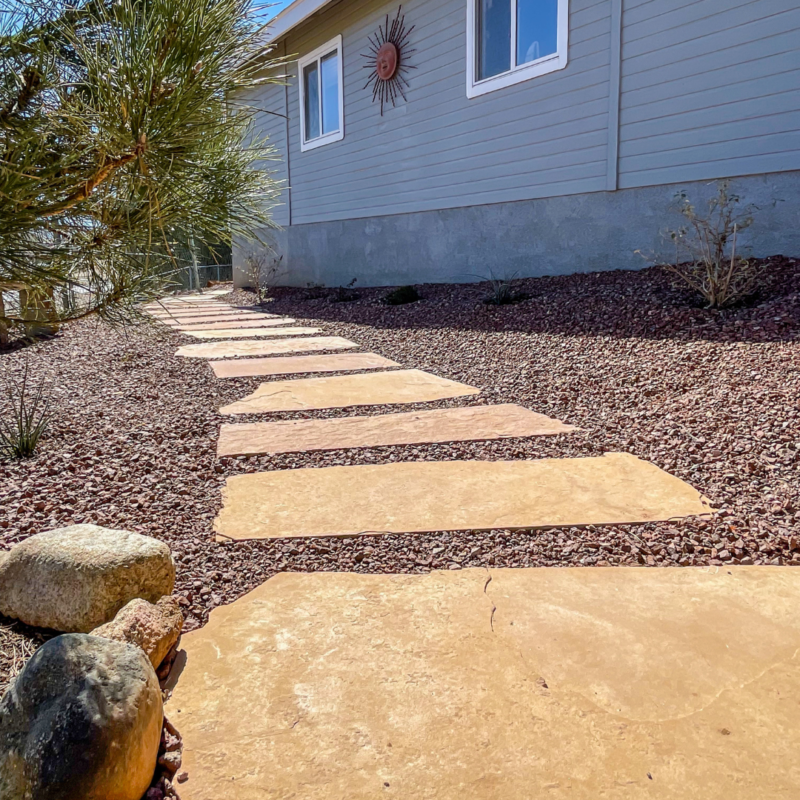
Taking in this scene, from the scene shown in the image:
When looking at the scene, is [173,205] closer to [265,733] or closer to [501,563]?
[265,733]

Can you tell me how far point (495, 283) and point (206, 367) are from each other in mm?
2702

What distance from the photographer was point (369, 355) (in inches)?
178

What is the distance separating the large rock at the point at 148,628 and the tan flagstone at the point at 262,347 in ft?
11.4

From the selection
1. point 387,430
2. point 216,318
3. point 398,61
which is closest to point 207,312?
point 216,318

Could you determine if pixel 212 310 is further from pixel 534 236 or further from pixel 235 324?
pixel 534 236

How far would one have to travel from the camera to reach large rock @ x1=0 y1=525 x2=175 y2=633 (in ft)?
4.45

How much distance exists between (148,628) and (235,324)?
18.2ft

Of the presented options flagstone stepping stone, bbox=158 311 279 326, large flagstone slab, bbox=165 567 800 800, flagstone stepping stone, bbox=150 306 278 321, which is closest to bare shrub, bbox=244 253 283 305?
flagstone stepping stone, bbox=150 306 278 321

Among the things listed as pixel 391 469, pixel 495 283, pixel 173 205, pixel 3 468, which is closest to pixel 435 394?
pixel 391 469

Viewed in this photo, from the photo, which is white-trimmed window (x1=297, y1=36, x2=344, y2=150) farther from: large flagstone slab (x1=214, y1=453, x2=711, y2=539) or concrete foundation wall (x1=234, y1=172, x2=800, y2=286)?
large flagstone slab (x1=214, y1=453, x2=711, y2=539)

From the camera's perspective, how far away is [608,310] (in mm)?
4320

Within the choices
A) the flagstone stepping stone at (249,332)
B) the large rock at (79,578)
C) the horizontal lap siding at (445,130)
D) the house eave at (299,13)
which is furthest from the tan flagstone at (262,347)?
the house eave at (299,13)

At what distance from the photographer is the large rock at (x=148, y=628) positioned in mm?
1209

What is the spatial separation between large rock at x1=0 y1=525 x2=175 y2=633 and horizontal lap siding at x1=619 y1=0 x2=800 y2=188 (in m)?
4.48
